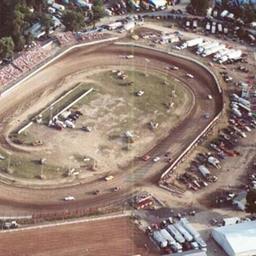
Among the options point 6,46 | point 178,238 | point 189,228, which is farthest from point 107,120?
point 178,238

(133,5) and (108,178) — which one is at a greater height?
(133,5)

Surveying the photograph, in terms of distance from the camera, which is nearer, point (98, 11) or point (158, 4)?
point (98, 11)

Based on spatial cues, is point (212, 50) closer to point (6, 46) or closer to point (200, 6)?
point (200, 6)

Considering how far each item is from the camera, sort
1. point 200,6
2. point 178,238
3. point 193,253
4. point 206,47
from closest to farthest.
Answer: point 193,253 < point 178,238 < point 206,47 < point 200,6

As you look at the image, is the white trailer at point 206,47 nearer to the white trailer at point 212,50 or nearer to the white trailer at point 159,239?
the white trailer at point 212,50

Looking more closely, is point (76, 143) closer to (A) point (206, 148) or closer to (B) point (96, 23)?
(A) point (206, 148)

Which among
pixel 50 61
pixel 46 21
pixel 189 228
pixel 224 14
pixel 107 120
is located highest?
pixel 46 21

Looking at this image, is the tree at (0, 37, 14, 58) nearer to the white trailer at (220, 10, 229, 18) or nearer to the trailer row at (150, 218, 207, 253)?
the trailer row at (150, 218, 207, 253)
